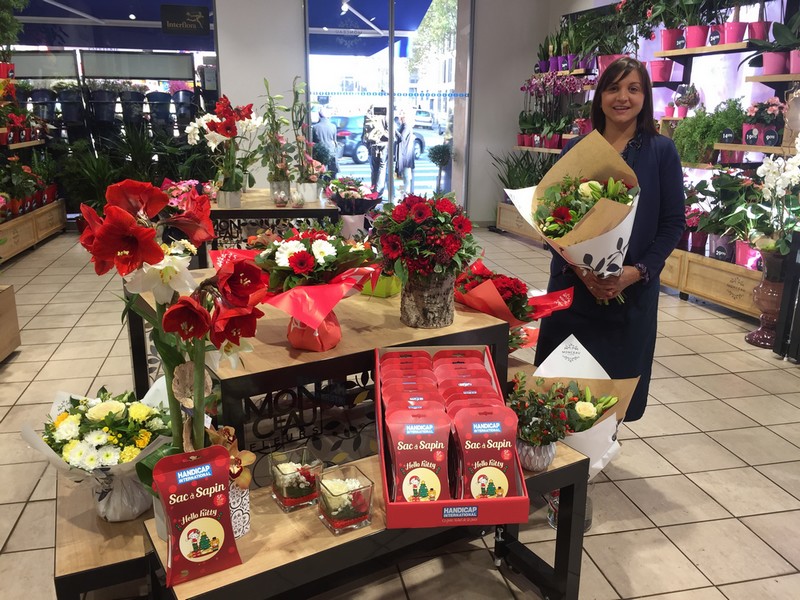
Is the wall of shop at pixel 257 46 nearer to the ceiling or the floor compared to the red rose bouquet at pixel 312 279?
nearer to the ceiling

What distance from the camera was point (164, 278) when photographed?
1.19m

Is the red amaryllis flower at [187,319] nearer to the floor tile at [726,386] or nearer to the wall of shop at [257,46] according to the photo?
the floor tile at [726,386]

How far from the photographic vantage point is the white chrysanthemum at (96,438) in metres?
1.70

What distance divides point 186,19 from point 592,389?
25.6ft

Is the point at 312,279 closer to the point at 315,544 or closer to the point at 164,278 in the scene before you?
the point at 164,278

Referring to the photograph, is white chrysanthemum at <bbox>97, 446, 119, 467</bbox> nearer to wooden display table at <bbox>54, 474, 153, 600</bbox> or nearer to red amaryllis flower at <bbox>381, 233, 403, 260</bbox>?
wooden display table at <bbox>54, 474, 153, 600</bbox>

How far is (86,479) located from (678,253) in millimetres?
4989

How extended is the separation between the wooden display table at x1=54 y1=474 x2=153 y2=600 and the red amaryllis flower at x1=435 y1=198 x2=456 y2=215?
1145mm

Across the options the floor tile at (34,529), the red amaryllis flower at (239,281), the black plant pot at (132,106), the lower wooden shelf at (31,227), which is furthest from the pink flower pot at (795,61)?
the black plant pot at (132,106)

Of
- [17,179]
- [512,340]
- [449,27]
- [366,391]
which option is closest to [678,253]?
[512,340]

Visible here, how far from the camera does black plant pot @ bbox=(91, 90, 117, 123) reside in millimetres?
8352

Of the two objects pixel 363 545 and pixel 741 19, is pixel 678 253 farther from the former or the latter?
pixel 363 545

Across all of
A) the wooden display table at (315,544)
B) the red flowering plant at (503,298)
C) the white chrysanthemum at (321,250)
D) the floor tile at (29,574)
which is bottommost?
the floor tile at (29,574)

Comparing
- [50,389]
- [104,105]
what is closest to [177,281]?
[50,389]
